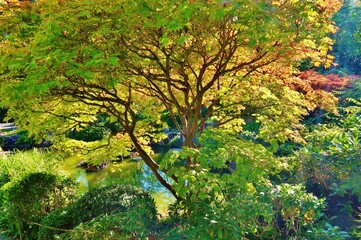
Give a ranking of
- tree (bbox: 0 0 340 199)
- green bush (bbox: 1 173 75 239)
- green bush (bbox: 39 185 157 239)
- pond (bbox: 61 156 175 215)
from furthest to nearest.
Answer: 1. pond (bbox: 61 156 175 215)
2. green bush (bbox: 1 173 75 239)
3. green bush (bbox: 39 185 157 239)
4. tree (bbox: 0 0 340 199)

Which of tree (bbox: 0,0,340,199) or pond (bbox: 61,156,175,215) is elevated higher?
tree (bbox: 0,0,340,199)

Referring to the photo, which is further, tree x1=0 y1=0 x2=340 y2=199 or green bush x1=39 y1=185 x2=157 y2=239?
green bush x1=39 y1=185 x2=157 y2=239

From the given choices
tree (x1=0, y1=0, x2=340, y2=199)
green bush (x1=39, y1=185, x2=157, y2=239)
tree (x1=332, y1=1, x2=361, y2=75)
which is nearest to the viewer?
tree (x1=0, y1=0, x2=340, y2=199)

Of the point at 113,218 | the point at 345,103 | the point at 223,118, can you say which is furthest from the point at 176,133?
the point at 113,218

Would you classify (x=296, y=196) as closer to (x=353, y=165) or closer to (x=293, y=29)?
(x=353, y=165)

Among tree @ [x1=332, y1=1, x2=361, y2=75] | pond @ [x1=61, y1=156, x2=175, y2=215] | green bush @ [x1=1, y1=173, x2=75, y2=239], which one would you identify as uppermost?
tree @ [x1=332, y1=1, x2=361, y2=75]

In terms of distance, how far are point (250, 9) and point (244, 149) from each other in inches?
45.5

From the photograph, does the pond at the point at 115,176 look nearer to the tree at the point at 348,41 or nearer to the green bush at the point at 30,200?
the green bush at the point at 30,200

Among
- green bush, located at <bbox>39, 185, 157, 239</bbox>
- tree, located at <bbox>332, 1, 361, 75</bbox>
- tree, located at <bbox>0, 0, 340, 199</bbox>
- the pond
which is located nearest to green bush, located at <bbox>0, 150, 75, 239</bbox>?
tree, located at <bbox>0, 0, 340, 199</bbox>

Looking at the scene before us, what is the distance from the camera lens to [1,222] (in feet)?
16.6

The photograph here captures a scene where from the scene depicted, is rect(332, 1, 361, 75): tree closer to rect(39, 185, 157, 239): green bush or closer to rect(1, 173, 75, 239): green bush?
rect(39, 185, 157, 239): green bush

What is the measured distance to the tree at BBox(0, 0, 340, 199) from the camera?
2562 millimetres

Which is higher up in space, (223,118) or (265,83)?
(265,83)

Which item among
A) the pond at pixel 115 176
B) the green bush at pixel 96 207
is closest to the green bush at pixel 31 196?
the green bush at pixel 96 207
